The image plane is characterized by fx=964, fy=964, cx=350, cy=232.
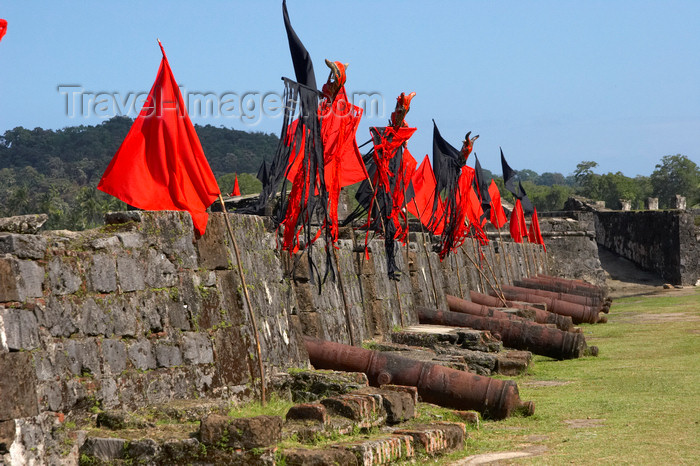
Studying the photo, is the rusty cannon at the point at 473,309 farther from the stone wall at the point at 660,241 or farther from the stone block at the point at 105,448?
the stone wall at the point at 660,241

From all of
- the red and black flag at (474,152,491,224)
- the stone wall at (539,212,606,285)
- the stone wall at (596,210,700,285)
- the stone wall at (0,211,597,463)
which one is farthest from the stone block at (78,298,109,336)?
the stone wall at (596,210,700,285)

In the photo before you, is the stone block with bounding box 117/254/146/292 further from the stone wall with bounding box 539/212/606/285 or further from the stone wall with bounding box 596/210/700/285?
the stone wall with bounding box 596/210/700/285

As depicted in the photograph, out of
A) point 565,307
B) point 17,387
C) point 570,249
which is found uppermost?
point 17,387

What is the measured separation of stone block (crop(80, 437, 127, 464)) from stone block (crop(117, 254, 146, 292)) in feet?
3.65

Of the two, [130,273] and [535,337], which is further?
[535,337]

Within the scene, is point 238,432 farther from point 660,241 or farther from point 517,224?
point 660,241

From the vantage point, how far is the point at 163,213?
7.09 metres

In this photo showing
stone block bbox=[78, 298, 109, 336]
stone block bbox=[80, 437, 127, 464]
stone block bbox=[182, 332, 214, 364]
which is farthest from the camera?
stone block bbox=[182, 332, 214, 364]

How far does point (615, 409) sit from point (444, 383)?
1573 millimetres

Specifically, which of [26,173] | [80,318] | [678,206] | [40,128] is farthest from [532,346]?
[40,128]

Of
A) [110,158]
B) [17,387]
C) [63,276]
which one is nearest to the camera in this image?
[17,387]

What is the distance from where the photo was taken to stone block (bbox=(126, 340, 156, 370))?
253 inches

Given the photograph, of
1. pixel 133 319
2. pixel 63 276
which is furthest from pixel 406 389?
pixel 63 276

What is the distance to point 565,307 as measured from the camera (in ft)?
69.4
